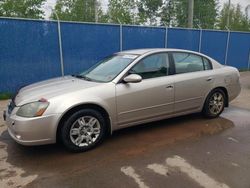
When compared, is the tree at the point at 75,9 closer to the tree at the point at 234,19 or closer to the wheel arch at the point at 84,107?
the tree at the point at 234,19

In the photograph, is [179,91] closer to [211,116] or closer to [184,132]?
[184,132]

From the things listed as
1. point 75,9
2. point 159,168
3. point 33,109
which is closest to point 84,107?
point 33,109

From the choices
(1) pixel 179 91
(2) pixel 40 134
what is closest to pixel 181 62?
(1) pixel 179 91

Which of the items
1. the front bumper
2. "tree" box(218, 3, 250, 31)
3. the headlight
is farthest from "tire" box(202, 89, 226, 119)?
"tree" box(218, 3, 250, 31)

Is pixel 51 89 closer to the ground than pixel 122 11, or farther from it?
closer to the ground

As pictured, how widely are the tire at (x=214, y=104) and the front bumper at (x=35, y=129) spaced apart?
3177mm

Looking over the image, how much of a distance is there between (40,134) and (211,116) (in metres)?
3.60

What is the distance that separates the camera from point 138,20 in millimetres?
20562

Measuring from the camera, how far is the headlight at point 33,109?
11.5 feet

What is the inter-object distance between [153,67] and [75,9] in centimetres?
1697

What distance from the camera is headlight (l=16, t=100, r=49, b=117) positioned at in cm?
350

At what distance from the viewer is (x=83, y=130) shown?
3.85 metres

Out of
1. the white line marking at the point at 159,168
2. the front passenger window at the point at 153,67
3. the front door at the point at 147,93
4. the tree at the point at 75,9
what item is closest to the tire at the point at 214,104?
the front door at the point at 147,93

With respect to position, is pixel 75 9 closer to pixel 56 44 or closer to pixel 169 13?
pixel 169 13
